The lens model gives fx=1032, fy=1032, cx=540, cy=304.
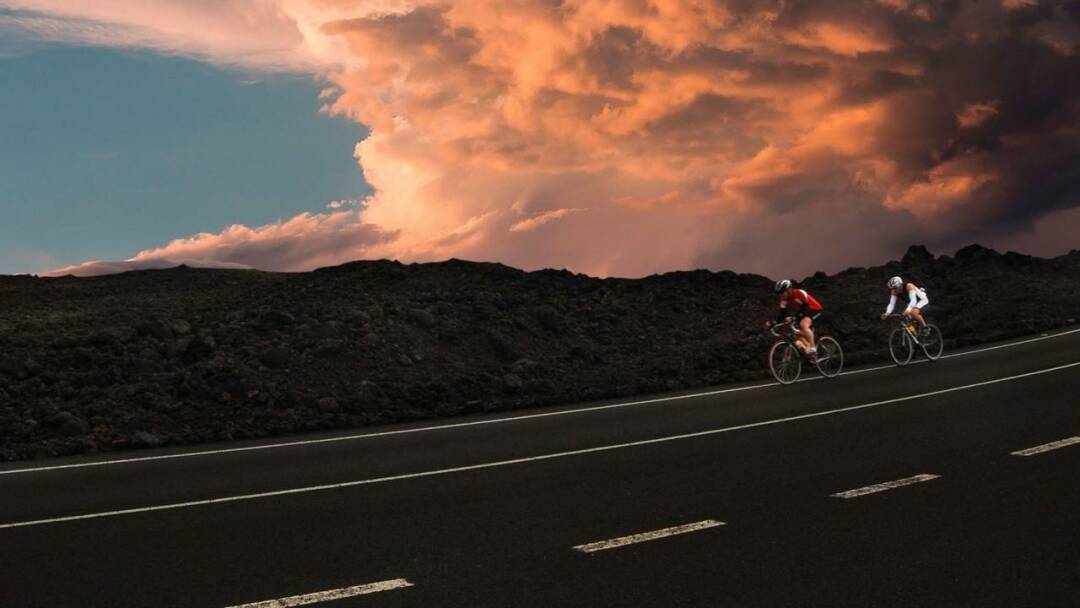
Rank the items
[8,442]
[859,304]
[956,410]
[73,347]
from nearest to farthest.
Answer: [956,410] < [8,442] < [73,347] < [859,304]

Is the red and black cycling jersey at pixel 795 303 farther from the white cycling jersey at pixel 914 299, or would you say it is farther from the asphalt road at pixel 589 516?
the asphalt road at pixel 589 516

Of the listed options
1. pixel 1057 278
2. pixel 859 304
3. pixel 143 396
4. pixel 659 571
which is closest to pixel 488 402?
pixel 143 396

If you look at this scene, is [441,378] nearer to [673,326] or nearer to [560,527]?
[673,326]

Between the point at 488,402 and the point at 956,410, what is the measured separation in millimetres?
7998

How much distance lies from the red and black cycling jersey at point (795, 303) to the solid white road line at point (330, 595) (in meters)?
14.2

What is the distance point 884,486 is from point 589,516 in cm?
265

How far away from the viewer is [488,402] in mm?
18344

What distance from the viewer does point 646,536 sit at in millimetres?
7281

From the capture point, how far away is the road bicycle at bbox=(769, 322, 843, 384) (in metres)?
18.8

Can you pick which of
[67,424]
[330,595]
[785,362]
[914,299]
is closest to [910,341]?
[914,299]

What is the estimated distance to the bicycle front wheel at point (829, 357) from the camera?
63.9 ft

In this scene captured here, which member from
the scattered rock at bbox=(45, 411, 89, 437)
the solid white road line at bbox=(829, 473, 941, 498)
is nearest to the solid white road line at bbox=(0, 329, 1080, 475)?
the scattered rock at bbox=(45, 411, 89, 437)

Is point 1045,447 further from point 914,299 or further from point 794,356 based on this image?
point 914,299

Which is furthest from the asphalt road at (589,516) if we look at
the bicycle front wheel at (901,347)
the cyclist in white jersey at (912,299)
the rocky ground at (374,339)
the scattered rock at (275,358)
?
the cyclist in white jersey at (912,299)
